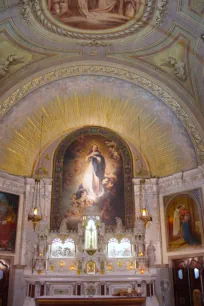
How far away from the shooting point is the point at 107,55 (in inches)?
546

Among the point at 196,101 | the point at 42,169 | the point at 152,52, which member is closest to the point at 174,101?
the point at 196,101

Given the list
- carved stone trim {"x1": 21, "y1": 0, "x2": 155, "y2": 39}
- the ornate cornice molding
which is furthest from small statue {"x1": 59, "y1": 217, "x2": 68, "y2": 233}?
carved stone trim {"x1": 21, "y1": 0, "x2": 155, "y2": 39}

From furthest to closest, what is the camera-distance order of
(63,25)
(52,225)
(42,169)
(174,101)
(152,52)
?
1. (42,169)
2. (52,225)
3. (174,101)
4. (152,52)
5. (63,25)

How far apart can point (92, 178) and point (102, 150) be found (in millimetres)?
1665

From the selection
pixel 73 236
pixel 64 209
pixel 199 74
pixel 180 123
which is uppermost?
pixel 199 74

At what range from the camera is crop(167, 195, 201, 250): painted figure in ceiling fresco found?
546 inches

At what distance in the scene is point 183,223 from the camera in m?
14.4

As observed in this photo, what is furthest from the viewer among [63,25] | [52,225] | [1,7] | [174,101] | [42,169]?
[42,169]

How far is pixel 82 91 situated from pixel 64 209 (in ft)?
18.9

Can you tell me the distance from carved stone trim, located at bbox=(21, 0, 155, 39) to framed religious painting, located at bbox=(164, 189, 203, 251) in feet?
23.9

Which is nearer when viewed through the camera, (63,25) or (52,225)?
Result: (63,25)

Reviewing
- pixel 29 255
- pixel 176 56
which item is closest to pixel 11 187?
pixel 29 255

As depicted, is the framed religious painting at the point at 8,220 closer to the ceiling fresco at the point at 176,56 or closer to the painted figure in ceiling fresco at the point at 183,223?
the painted figure in ceiling fresco at the point at 183,223

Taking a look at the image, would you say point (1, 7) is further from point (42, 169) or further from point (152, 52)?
point (42, 169)
